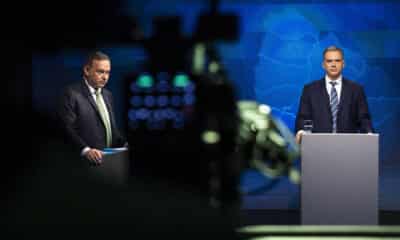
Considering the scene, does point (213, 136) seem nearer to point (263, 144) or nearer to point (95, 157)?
point (263, 144)

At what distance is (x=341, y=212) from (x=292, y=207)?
2.57m

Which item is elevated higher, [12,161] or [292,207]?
[12,161]

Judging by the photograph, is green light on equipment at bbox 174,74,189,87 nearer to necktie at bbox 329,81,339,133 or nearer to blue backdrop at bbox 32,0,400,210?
blue backdrop at bbox 32,0,400,210

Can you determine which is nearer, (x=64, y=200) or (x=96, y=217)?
(x=96, y=217)

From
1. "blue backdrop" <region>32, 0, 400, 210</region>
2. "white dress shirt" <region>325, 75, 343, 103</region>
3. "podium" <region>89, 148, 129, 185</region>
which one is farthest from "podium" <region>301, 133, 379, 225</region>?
"blue backdrop" <region>32, 0, 400, 210</region>

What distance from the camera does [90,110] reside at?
176 inches

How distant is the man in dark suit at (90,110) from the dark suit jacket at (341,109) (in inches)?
57.2

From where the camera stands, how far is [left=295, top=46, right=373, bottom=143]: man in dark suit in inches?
196

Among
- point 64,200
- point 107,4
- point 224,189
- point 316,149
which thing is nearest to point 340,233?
point 224,189

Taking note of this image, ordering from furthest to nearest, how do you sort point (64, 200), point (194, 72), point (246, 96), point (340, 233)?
point (246, 96), point (194, 72), point (64, 200), point (340, 233)

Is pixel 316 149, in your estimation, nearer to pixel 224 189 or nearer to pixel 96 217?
pixel 224 189

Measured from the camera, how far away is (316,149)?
4.43 m

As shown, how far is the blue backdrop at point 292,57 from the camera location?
22.5 feet

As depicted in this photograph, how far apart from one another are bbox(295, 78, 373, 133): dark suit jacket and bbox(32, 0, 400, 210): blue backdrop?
191 cm
